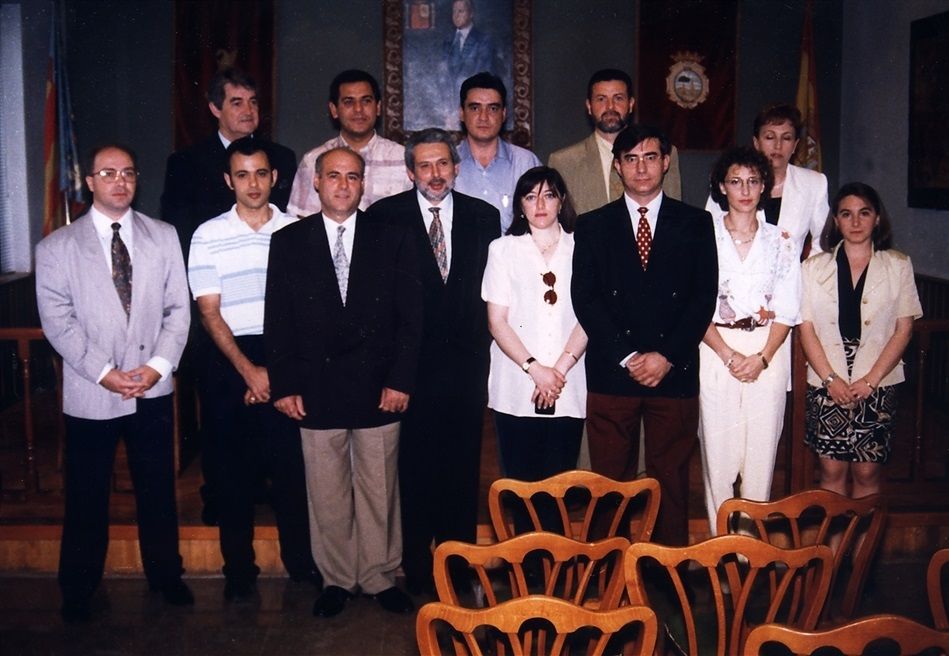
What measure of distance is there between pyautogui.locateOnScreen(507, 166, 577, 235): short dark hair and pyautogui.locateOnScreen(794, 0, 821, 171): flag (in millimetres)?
4330

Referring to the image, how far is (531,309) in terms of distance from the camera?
3.63m

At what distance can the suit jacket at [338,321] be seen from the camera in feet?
11.5

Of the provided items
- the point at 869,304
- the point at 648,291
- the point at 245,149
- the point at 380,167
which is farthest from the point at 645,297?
the point at 245,149

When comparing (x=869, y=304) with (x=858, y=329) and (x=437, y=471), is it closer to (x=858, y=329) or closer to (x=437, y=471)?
(x=858, y=329)

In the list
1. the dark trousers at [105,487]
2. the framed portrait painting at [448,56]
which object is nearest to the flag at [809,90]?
the framed portrait painting at [448,56]

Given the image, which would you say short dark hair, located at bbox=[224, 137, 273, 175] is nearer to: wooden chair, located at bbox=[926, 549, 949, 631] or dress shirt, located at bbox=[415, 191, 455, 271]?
dress shirt, located at bbox=[415, 191, 455, 271]

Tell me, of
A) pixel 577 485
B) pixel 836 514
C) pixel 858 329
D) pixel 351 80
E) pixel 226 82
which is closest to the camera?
pixel 836 514

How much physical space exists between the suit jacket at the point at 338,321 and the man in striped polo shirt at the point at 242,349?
0.56 feet

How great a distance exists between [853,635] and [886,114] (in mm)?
6322

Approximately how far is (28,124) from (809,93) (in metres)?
5.69

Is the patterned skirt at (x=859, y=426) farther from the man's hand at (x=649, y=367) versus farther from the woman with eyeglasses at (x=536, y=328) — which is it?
the woman with eyeglasses at (x=536, y=328)

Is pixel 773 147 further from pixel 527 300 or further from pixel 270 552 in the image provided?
pixel 270 552

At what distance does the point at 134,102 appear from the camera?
776cm

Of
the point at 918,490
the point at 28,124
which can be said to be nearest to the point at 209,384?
the point at 918,490
